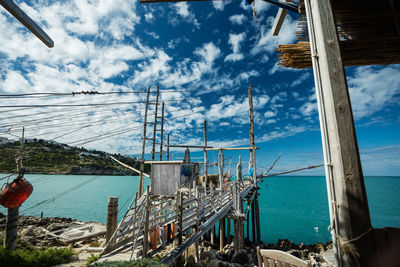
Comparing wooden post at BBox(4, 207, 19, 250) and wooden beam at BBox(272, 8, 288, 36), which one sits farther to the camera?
wooden post at BBox(4, 207, 19, 250)

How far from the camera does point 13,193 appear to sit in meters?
6.34

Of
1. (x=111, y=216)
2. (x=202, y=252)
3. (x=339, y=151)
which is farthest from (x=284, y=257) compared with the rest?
(x=202, y=252)

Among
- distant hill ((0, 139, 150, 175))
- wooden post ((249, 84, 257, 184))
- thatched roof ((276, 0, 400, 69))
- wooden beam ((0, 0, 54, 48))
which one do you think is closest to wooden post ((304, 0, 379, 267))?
thatched roof ((276, 0, 400, 69))

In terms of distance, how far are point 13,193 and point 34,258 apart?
8.02 ft

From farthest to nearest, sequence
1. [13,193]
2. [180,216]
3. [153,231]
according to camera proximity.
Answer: [180,216]
[153,231]
[13,193]

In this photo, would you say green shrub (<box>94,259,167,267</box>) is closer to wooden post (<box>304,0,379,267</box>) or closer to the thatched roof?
wooden post (<box>304,0,379,267</box>)

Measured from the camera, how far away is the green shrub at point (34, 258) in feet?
19.4

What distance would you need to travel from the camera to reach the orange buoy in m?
6.28

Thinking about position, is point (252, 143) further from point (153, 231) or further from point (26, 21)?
point (26, 21)

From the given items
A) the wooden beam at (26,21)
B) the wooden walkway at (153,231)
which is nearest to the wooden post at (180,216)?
the wooden walkway at (153,231)

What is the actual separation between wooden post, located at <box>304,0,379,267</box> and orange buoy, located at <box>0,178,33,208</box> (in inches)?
354

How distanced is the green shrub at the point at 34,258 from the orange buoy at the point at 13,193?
162cm

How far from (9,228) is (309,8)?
1225 cm

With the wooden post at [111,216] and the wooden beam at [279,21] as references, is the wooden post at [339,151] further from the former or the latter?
the wooden post at [111,216]
